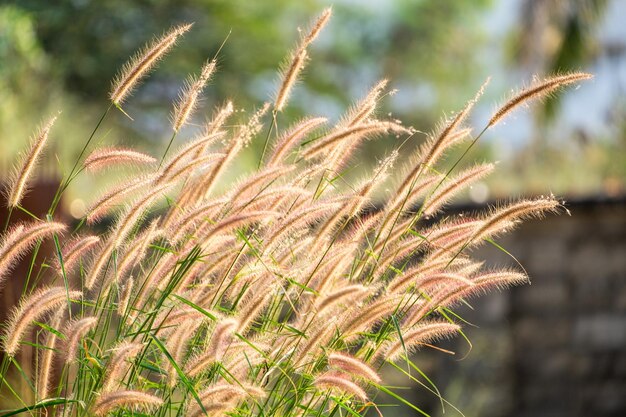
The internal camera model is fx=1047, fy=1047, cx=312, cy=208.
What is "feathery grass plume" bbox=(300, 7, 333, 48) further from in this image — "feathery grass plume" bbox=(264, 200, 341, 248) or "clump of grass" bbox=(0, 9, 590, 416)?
"feathery grass plume" bbox=(264, 200, 341, 248)

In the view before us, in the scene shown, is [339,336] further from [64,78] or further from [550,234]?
[64,78]

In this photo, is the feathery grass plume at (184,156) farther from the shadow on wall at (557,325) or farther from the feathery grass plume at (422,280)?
the shadow on wall at (557,325)

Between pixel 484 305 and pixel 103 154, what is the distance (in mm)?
4134

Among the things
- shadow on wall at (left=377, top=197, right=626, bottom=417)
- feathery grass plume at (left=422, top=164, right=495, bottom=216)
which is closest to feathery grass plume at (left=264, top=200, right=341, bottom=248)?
feathery grass plume at (left=422, top=164, right=495, bottom=216)

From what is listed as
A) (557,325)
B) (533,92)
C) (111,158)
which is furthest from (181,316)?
(557,325)

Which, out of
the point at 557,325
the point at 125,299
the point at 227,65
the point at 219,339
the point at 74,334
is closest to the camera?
the point at 219,339

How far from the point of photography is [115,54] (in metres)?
16.1

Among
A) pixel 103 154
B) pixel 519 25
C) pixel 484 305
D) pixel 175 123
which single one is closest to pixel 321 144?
pixel 175 123

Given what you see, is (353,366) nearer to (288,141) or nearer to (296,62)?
(288,141)

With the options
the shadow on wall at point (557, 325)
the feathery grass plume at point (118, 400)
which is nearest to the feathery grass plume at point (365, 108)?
the feathery grass plume at point (118, 400)

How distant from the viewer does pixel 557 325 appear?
6148 mm

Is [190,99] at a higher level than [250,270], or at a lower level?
higher

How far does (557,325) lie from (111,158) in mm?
4430

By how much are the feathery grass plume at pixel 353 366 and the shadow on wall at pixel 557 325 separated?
13.8 feet
